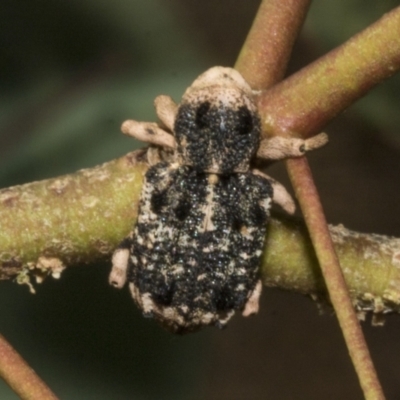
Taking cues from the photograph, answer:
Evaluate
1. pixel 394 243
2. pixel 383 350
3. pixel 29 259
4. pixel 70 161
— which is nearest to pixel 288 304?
pixel 383 350

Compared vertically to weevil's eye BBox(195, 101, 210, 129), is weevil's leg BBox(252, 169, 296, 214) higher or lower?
lower

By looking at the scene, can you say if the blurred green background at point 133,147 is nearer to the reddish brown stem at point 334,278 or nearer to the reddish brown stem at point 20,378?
the reddish brown stem at point 20,378

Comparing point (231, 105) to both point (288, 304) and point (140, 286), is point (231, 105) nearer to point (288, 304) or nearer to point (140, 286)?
point (140, 286)

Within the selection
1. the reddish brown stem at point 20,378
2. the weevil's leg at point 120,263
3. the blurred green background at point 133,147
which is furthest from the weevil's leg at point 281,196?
the blurred green background at point 133,147

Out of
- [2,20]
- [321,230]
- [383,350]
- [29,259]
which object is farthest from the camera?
[383,350]

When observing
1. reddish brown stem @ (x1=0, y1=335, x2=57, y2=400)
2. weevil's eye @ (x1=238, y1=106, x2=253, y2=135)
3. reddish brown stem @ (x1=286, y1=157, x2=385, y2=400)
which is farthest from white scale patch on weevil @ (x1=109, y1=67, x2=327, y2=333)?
reddish brown stem @ (x1=0, y1=335, x2=57, y2=400)

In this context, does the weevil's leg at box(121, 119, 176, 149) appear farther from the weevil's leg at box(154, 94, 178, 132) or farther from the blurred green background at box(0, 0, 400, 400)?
the blurred green background at box(0, 0, 400, 400)
